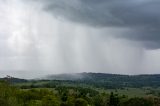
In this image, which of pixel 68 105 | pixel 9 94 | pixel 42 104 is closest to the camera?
pixel 9 94

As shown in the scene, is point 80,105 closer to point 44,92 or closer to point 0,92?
point 44,92

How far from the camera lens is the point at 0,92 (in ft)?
453

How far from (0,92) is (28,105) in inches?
980

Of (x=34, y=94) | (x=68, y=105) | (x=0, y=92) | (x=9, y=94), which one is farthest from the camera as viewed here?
(x=34, y=94)

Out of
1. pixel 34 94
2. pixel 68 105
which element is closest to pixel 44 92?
pixel 34 94

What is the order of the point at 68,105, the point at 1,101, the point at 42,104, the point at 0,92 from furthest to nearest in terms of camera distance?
the point at 68,105 → the point at 42,104 → the point at 0,92 → the point at 1,101

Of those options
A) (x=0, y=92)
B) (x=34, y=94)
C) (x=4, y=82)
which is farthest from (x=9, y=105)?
(x=34, y=94)

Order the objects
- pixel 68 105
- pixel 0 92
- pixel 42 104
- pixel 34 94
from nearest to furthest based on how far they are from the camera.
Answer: pixel 0 92, pixel 42 104, pixel 68 105, pixel 34 94

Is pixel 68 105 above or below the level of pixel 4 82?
below

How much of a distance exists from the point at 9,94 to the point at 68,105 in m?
40.1

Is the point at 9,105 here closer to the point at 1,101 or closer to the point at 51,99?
the point at 1,101

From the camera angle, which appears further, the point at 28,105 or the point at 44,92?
the point at 44,92

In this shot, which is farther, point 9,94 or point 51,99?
point 51,99

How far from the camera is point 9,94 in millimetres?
147000
